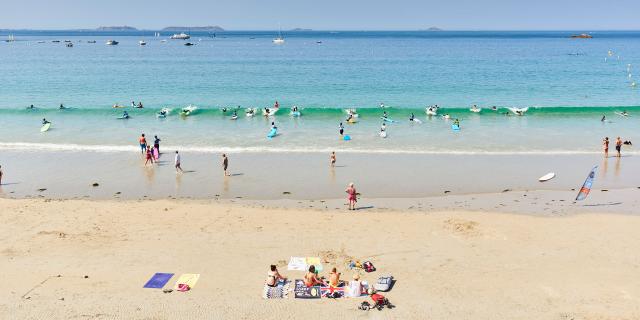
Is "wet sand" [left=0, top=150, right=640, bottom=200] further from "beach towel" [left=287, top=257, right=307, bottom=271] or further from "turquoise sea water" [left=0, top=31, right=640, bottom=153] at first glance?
"beach towel" [left=287, top=257, right=307, bottom=271]

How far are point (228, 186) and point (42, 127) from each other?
2155cm

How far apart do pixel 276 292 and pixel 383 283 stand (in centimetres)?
283

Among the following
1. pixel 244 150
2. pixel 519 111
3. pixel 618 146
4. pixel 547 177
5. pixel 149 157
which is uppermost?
pixel 519 111

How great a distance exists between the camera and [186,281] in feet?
44.5

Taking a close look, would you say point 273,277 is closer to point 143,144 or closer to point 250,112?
point 143,144

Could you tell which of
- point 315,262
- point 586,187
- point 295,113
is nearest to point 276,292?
point 315,262

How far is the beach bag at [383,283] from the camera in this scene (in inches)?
517

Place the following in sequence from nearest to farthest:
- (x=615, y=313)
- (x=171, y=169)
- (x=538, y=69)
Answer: (x=615, y=313)
(x=171, y=169)
(x=538, y=69)

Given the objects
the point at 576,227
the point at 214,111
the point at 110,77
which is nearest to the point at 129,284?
the point at 576,227

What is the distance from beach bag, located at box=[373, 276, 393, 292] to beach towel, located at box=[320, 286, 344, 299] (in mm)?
928

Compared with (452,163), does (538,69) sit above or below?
above

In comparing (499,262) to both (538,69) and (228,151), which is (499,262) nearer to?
(228,151)

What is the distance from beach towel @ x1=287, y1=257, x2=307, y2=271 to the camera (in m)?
14.3

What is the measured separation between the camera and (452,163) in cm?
2664
